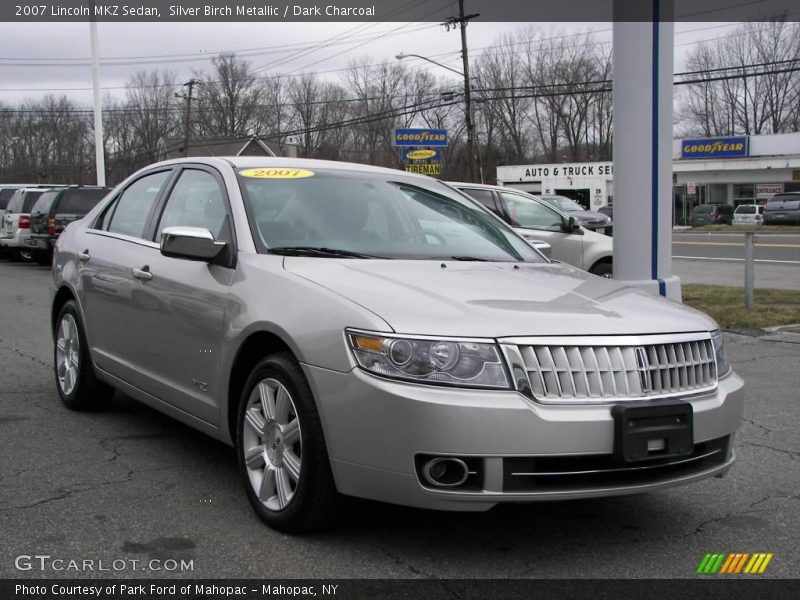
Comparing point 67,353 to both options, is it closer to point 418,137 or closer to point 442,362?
point 442,362

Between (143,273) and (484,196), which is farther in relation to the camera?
(484,196)

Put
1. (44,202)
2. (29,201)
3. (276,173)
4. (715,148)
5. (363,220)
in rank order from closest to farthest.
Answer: (363,220) → (276,173) → (44,202) → (29,201) → (715,148)

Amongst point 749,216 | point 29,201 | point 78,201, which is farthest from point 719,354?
point 749,216

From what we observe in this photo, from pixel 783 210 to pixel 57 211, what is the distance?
1397 inches

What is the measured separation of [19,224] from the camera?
20.2 metres

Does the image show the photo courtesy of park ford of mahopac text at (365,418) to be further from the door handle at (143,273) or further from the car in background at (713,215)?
the car in background at (713,215)

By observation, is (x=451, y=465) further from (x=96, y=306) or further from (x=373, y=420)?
(x=96, y=306)

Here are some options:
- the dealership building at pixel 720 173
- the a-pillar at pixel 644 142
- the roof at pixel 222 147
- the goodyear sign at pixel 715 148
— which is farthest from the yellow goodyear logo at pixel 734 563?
the goodyear sign at pixel 715 148

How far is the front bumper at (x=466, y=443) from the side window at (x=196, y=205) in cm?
149

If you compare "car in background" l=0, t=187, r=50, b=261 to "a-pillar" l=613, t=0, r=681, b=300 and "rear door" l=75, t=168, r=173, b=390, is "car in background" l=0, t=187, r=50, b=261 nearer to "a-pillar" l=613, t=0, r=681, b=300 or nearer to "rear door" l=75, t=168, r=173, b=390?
"rear door" l=75, t=168, r=173, b=390

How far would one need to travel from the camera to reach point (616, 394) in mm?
3184

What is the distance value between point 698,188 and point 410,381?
189 feet

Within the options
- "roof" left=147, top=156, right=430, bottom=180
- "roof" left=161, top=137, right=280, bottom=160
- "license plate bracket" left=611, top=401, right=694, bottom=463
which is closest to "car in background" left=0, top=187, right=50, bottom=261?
"roof" left=147, top=156, right=430, bottom=180

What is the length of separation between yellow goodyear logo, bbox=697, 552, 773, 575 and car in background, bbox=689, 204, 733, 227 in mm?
49780
